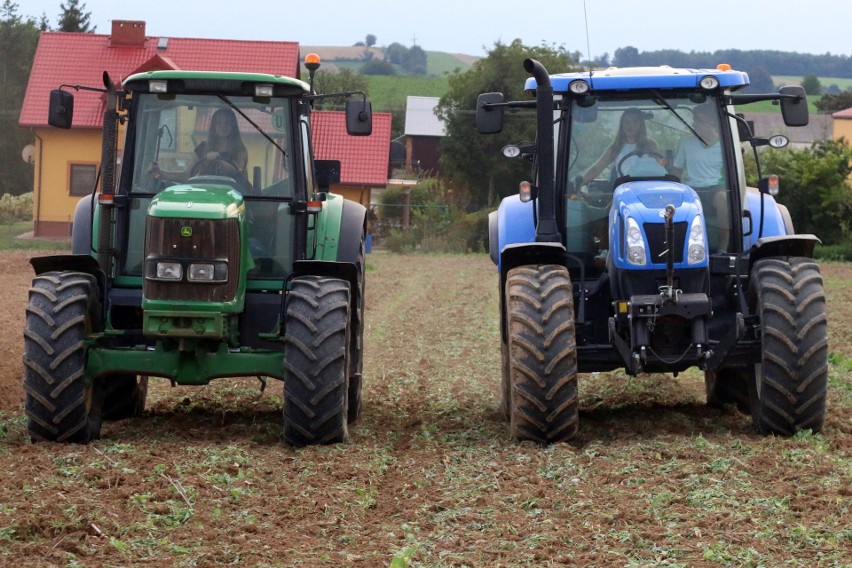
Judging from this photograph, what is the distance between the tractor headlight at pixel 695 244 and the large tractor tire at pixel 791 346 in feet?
1.43

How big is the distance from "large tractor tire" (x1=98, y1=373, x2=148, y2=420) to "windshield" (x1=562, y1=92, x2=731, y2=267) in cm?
336

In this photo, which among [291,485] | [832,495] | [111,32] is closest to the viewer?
[832,495]

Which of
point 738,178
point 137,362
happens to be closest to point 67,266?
point 137,362

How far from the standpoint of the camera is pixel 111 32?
40.2 metres

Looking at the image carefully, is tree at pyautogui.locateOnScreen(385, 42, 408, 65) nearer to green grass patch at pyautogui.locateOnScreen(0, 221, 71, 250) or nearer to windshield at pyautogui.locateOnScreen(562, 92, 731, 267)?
green grass patch at pyautogui.locateOnScreen(0, 221, 71, 250)

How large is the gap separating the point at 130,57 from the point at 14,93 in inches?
671

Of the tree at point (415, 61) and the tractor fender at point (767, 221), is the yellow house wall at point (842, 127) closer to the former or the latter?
the tractor fender at point (767, 221)

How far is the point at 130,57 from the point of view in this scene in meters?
39.7

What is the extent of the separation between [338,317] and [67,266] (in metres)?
1.86

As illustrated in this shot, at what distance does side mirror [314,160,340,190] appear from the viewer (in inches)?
370

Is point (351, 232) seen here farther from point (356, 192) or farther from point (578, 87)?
point (356, 192)

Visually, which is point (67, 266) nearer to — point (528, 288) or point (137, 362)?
point (137, 362)

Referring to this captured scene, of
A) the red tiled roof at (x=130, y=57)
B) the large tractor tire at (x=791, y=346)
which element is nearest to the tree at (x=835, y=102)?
the red tiled roof at (x=130, y=57)

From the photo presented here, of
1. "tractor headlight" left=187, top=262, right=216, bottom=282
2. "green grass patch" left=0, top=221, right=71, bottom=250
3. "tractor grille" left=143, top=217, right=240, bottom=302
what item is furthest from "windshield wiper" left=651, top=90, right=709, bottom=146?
"green grass patch" left=0, top=221, right=71, bottom=250
